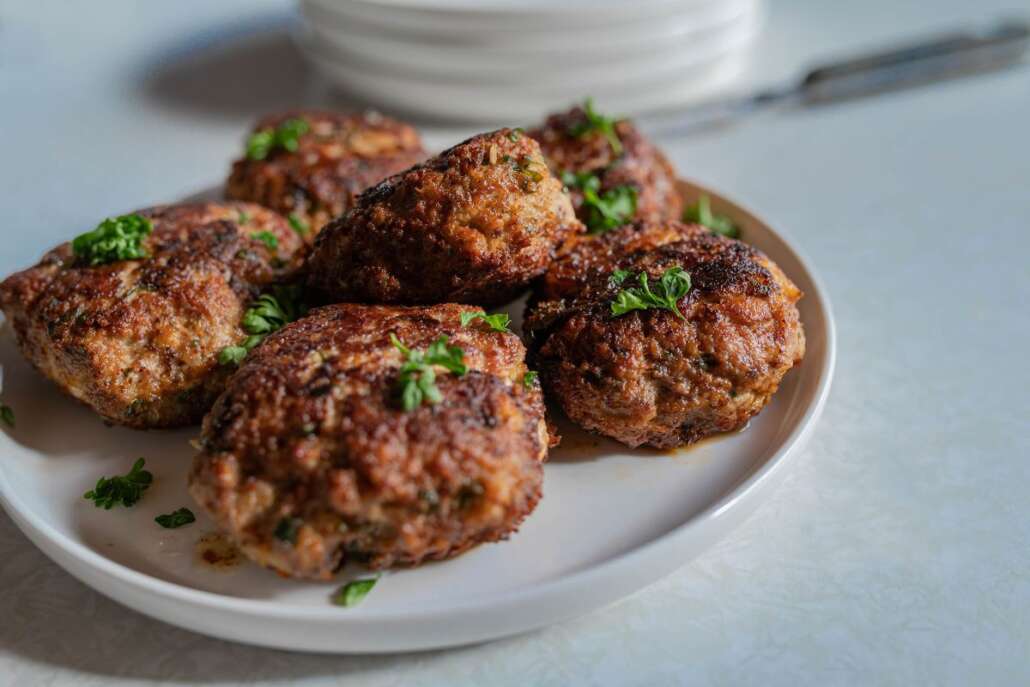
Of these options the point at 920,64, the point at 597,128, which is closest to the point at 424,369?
the point at 597,128

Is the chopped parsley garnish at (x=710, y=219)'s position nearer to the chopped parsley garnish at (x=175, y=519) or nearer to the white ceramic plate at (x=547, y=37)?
the white ceramic plate at (x=547, y=37)

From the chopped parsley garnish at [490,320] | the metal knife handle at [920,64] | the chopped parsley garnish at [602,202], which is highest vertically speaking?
the metal knife handle at [920,64]

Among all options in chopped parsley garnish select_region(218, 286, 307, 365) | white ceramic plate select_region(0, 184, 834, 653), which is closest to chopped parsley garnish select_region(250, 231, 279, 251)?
chopped parsley garnish select_region(218, 286, 307, 365)

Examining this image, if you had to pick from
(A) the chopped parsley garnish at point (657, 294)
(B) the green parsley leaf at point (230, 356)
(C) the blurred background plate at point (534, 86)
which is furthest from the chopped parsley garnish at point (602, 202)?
(C) the blurred background plate at point (534, 86)

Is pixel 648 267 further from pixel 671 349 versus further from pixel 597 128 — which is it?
pixel 597 128

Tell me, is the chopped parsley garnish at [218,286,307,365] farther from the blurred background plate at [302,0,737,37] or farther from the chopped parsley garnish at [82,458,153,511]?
the blurred background plate at [302,0,737,37]
